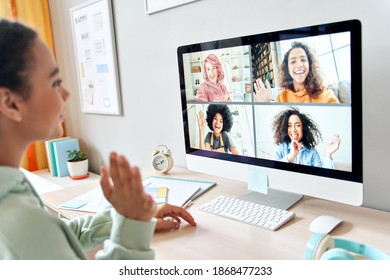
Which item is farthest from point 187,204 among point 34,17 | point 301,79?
point 34,17

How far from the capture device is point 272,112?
0.89 metres

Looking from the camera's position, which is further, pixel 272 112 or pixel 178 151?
pixel 178 151

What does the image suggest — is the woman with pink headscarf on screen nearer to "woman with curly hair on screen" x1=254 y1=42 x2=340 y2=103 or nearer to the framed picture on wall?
"woman with curly hair on screen" x1=254 y1=42 x2=340 y2=103

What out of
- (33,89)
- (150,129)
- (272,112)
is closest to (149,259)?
(33,89)

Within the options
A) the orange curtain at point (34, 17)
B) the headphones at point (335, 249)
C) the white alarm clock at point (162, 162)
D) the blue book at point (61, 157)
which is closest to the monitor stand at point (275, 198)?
the headphones at point (335, 249)

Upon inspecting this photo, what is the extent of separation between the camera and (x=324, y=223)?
2.68 ft

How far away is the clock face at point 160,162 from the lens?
135 cm

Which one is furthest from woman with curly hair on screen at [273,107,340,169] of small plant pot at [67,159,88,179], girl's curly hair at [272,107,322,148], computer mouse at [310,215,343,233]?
small plant pot at [67,159,88,179]

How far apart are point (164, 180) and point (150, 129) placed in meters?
0.41

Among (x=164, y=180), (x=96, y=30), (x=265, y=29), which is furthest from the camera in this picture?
(x=96, y=30)

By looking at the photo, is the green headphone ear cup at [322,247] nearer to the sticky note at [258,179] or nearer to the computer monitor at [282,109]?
the computer monitor at [282,109]

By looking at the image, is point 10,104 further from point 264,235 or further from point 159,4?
point 159,4

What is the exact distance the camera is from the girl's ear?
44cm
